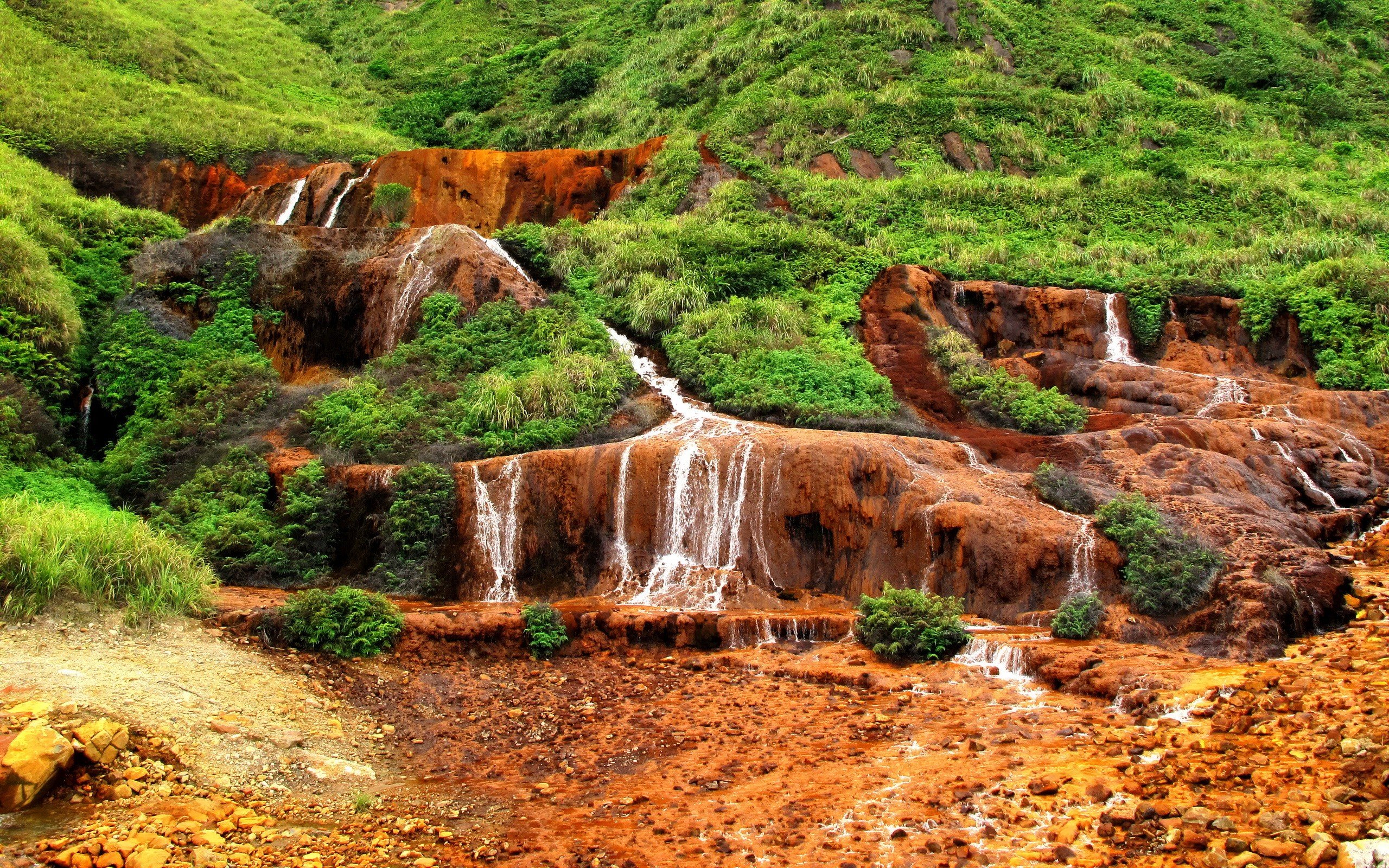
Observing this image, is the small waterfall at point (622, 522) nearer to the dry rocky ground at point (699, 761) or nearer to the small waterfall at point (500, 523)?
the small waterfall at point (500, 523)

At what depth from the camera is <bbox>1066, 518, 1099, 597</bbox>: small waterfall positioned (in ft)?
40.2

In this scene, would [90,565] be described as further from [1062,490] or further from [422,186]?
[422,186]

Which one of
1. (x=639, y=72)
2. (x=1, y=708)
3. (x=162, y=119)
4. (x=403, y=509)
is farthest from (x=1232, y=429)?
(x=162, y=119)

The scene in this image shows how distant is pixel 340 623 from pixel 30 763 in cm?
480

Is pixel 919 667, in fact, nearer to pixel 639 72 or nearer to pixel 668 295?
pixel 668 295

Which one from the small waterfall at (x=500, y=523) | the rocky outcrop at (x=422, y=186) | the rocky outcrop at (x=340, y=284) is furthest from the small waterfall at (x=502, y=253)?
the small waterfall at (x=500, y=523)

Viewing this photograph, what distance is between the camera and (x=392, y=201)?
1088 inches

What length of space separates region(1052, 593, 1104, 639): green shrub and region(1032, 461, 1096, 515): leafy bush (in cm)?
243

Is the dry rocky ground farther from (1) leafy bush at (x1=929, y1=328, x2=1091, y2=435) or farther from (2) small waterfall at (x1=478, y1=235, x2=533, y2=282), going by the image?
(2) small waterfall at (x1=478, y1=235, x2=533, y2=282)

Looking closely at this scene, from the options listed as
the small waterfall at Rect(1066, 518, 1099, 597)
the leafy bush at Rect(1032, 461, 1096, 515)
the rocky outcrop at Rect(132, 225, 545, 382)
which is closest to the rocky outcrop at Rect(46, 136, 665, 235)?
the rocky outcrop at Rect(132, 225, 545, 382)

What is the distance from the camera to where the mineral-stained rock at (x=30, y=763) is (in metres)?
5.82

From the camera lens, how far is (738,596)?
13281 millimetres

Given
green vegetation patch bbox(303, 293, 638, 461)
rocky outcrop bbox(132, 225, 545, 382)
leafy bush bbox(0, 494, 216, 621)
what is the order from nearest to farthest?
leafy bush bbox(0, 494, 216, 621) < green vegetation patch bbox(303, 293, 638, 461) < rocky outcrop bbox(132, 225, 545, 382)

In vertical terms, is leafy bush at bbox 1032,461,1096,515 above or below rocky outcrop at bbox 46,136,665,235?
below
